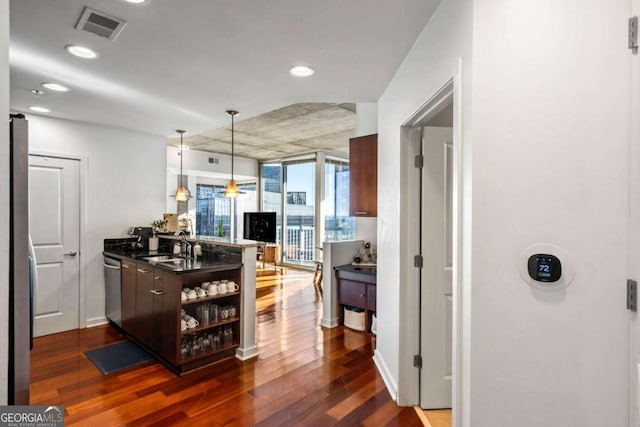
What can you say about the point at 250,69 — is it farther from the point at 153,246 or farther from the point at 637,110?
the point at 153,246

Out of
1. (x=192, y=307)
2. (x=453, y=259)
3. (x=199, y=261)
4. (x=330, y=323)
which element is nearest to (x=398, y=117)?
(x=453, y=259)

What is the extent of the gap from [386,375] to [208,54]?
2.80 m

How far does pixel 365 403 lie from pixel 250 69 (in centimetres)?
262

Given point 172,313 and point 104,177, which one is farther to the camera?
point 104,177

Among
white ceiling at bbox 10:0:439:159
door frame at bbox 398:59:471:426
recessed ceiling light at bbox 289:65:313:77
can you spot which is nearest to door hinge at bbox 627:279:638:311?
door frame at bbox 398:59:471:426

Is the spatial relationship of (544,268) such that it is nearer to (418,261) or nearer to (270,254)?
(418,261)

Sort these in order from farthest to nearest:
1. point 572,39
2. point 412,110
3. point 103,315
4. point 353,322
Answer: point 103,315, point 353,322, point 412,110, point 572,39

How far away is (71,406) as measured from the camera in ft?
8.01

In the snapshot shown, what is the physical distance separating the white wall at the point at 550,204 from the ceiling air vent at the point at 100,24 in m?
1.92

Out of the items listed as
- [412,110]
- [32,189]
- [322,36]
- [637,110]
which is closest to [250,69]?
[322,36]

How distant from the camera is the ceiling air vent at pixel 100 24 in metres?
1.89

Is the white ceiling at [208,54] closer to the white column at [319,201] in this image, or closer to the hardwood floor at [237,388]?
the hardwood floor at [237,388]

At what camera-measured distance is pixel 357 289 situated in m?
4.02

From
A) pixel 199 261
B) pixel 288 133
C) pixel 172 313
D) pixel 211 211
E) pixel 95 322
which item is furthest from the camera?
pixel 211 211
